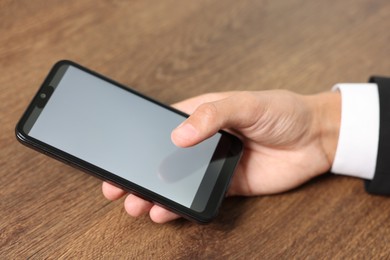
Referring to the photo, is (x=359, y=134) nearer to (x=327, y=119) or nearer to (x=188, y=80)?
(x=327, y=119)

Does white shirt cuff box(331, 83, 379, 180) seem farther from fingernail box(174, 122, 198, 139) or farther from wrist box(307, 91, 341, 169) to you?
fingernail box(174, 122, 198, 139)

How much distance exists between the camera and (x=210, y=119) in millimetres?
412

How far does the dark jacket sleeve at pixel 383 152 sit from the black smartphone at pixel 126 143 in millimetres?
Result: 167

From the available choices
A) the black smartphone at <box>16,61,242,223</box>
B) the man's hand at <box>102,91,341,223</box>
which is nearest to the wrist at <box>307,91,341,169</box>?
the man's hand at <box>102,91,341,223</box>

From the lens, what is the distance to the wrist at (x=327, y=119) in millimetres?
528

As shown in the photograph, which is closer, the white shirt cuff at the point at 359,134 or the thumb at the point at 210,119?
the thumb at the point at 210,119

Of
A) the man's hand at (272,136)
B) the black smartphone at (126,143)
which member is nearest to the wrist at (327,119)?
the man's hand at (272,136)

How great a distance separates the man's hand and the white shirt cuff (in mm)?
15

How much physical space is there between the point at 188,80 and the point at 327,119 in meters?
0.18

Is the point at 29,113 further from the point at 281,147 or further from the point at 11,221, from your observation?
the point at 281,147

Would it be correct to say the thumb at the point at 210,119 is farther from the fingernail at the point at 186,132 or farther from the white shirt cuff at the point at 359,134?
the white shirt cuff at the point at 359,134

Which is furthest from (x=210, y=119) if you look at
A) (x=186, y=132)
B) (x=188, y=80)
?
(x=188, y=80)

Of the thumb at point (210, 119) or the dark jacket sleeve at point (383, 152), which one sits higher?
the thumb at point (210, 119)

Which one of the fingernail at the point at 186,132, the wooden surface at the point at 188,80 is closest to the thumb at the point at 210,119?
the fingernail at the point at 186,132
